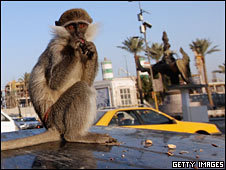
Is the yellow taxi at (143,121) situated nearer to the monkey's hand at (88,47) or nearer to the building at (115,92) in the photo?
the monkey's hand at (88,47)

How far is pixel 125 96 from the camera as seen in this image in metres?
33.4

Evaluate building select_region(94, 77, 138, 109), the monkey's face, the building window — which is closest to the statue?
building select_region(94, 77, 138, 109)

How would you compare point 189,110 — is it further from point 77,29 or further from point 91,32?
point 77,29

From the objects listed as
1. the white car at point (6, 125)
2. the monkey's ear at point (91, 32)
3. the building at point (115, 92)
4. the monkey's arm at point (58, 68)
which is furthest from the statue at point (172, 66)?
the monkey's arm at point (58, 68)

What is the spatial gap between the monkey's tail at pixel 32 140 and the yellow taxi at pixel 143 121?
3.05 m

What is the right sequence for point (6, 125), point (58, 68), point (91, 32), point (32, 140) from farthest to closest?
point (6, 125), point (91, 32), point (58, 68), point (32, 140)

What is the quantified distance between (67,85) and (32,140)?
2.89ft

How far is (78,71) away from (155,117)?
147 inches

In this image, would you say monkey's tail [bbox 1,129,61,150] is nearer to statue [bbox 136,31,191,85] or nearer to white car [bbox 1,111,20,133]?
white car [bbox 1,111,20,133]

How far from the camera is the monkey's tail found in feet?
6.88

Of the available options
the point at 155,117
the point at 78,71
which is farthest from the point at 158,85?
the point at 78,71

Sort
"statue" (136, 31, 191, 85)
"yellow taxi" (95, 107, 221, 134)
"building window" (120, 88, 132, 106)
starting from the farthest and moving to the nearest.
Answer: "building window" (120, 88, 132, 106) < "statue" (136, 31, 191, 85) < "yellow taxi" (95, 107, 221, 134)

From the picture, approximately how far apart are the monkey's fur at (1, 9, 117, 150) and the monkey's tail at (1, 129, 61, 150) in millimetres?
10

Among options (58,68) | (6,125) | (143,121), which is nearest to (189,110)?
(143,121)
